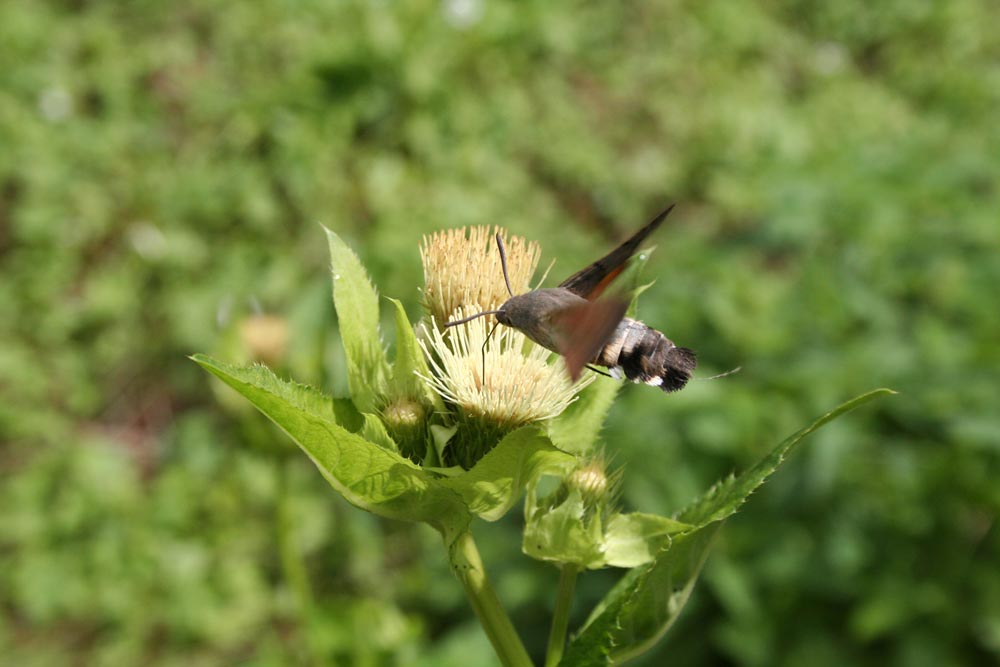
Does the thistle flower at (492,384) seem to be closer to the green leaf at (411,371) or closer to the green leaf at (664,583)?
the green leaf at (411,371)

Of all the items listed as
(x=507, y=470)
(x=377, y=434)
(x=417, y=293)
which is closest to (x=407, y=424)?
(x=377, y=434)

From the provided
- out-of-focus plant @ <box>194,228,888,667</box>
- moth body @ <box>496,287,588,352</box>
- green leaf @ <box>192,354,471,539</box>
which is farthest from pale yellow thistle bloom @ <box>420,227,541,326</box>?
green leaf @ <box>192,354,471,539</box>

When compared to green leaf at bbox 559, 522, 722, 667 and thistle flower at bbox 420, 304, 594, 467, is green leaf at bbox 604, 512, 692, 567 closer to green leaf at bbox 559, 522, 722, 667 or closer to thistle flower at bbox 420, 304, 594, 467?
green leaf at bbox 559, 522, 722, 667

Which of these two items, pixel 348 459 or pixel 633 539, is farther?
pixel 633 539

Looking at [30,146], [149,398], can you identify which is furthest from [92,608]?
[30,146]

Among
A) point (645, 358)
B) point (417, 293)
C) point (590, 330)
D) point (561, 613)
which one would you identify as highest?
point (590, 330)

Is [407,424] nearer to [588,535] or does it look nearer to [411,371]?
[411,371]
